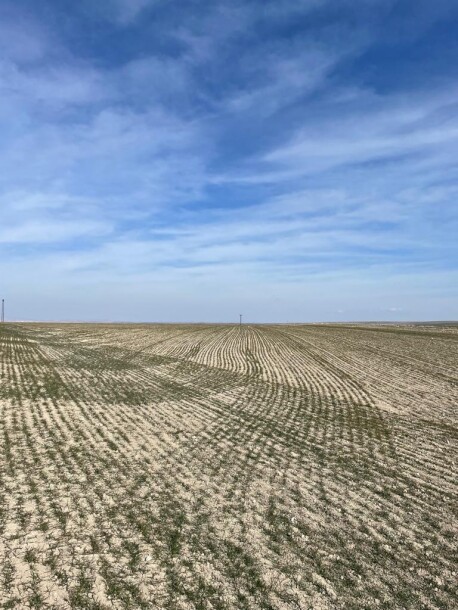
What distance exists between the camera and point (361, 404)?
72.5 ft

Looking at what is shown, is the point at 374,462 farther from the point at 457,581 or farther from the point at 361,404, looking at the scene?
the point at 361,404

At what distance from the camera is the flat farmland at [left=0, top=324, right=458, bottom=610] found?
7.44m

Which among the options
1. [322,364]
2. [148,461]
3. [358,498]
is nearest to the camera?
[358,498]

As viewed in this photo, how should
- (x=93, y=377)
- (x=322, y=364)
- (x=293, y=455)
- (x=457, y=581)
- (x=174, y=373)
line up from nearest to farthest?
(x=457, y=581), (x=293, y=455), (x=93, y=377), (x=174, y=373), (x=322, y=364)

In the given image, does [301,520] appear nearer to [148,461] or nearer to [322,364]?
[148,461]

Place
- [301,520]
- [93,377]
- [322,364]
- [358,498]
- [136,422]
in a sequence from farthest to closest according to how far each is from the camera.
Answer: [322,364] → [93,377] → [136,422] → [358,498] → [301,520]

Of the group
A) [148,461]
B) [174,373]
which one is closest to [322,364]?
[174,373]

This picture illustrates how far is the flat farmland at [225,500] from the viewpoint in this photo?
744cm

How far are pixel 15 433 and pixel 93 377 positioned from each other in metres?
12.8

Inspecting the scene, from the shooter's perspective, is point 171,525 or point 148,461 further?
point 148,461

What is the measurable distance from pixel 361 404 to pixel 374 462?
28.4 feet

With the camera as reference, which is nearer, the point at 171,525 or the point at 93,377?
the point at 171,525

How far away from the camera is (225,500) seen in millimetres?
10742

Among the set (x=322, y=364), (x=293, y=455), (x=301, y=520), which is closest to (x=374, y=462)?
(x=293, y=455)
